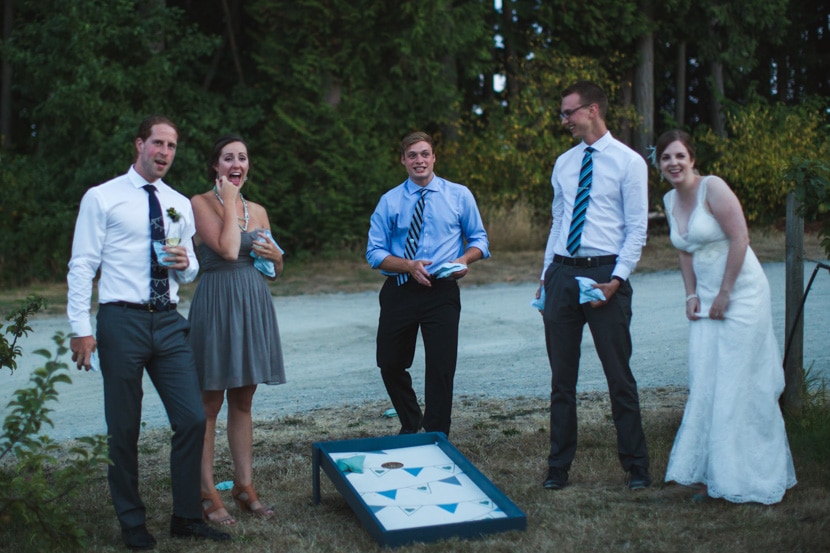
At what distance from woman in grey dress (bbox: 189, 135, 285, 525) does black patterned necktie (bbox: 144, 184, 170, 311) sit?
0.42 metres

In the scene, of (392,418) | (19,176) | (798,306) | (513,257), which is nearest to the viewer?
(798,306)

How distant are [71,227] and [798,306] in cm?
1485

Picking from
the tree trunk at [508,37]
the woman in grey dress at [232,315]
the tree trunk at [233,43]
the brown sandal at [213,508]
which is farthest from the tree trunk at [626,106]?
the brown sandal at [213,508]

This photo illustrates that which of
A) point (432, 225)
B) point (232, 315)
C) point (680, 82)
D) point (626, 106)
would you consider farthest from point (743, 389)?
point (680, 82)

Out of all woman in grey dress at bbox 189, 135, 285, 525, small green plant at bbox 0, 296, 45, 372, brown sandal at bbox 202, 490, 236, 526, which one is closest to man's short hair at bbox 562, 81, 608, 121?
woman in grey dress at bbox 189, 135, 285, 525

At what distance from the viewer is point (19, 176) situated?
19656mm

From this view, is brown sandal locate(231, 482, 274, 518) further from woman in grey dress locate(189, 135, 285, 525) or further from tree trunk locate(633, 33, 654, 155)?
tree trunk locate(633, 33, 654, 155)

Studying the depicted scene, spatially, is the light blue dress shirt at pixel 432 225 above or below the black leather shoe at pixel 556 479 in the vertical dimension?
above

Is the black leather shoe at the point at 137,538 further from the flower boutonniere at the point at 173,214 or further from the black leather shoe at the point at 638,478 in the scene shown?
the black leather shoe at the point at 638,478

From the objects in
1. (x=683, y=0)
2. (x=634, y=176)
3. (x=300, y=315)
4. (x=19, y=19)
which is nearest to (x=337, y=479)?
(x=634, y=176)

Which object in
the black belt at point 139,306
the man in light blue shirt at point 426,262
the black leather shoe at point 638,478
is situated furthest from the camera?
the man in light blue shirt at point 426,262

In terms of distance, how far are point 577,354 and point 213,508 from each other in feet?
7.30

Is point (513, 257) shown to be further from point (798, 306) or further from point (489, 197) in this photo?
point (798, 306)

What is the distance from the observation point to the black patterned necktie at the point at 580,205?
5.81 meters
